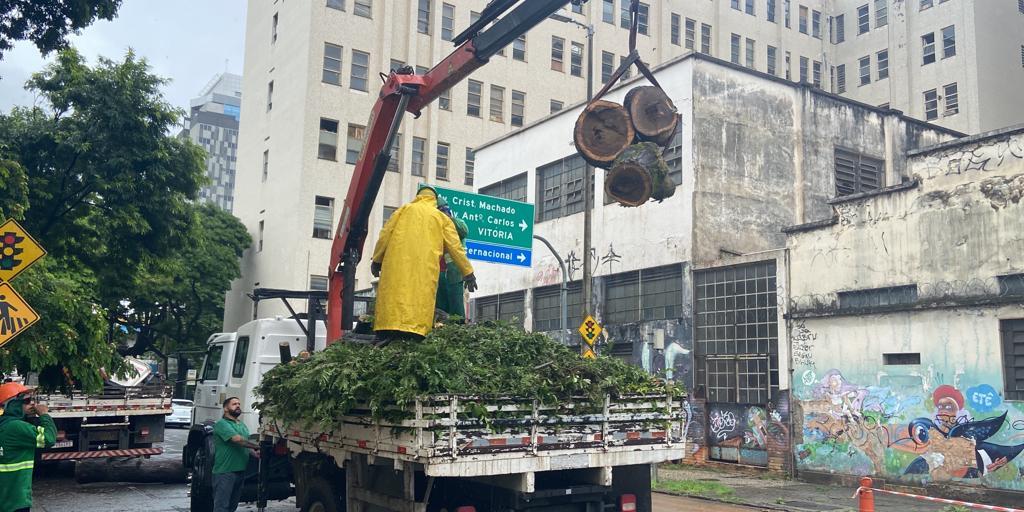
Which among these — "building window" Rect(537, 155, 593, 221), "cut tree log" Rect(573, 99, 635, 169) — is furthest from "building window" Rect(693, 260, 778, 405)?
"cut tree log" Rect(573, 99, 635, 169)

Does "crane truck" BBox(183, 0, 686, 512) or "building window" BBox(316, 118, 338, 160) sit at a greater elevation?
"building window" BBox(316, 118, 338, 160)

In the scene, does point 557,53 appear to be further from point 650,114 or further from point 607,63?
point 650,114

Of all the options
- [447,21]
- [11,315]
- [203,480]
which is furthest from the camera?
[447,21]

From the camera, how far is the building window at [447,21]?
145 feet

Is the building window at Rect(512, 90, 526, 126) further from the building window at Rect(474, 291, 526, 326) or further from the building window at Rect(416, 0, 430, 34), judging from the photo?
the building window at Rect(474, 291, 526, 326)

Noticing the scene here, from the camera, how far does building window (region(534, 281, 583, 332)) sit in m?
25.2

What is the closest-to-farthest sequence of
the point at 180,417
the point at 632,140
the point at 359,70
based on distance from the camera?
the point at 632,140 < the point at 180,417 < the point at 359,70

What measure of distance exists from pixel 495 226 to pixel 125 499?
931 cm

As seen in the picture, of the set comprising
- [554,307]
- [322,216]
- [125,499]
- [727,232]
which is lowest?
[125,499]

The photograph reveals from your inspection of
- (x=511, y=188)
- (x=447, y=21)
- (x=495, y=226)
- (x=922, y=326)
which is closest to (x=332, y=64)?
(x=447, y=21)

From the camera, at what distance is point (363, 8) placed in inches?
1635

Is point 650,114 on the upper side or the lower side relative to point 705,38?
lower

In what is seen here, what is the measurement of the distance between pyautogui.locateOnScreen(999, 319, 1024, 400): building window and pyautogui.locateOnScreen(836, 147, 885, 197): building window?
8691 millimetres

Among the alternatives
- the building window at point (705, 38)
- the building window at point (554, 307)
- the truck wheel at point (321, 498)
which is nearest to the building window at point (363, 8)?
the building window at point (705, 38)
